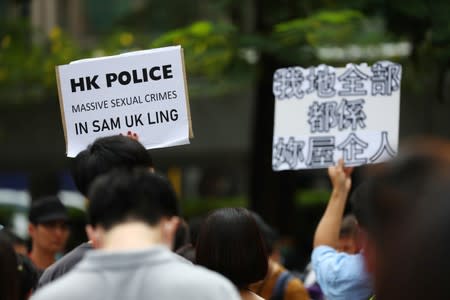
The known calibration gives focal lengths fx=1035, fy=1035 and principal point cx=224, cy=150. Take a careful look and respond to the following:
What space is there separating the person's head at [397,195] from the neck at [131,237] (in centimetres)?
72

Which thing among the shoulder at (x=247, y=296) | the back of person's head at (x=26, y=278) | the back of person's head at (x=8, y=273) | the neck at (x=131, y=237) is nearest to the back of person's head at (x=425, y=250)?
the neck at (x=131, y=237)

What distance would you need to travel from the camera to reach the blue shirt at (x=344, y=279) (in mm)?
4801

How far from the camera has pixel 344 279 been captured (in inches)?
190

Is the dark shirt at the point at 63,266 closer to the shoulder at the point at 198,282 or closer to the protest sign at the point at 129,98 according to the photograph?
the shoulder at the point at 198,282

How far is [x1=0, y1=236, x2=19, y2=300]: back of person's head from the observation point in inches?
143

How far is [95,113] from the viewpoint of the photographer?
570cm

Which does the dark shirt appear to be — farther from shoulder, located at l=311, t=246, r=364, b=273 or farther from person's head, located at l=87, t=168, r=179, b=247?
shoulder, located at l=311, t=246, r=364, b=273

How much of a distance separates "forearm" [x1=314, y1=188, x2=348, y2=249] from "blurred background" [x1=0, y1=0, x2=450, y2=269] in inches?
135

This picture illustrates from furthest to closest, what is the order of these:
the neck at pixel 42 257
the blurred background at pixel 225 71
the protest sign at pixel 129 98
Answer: the blurred background at pixel 225 71 < the neck at pixel 42 257 < the protest sign at pixel 129 98

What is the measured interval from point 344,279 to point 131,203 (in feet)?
6.60

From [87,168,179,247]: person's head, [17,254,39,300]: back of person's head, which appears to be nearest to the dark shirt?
[17,254,39,300]: back of person's head

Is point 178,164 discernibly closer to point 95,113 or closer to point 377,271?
point 95,113

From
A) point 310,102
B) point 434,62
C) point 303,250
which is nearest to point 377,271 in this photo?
point 310,102

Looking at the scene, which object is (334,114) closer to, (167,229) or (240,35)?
(167,229)
